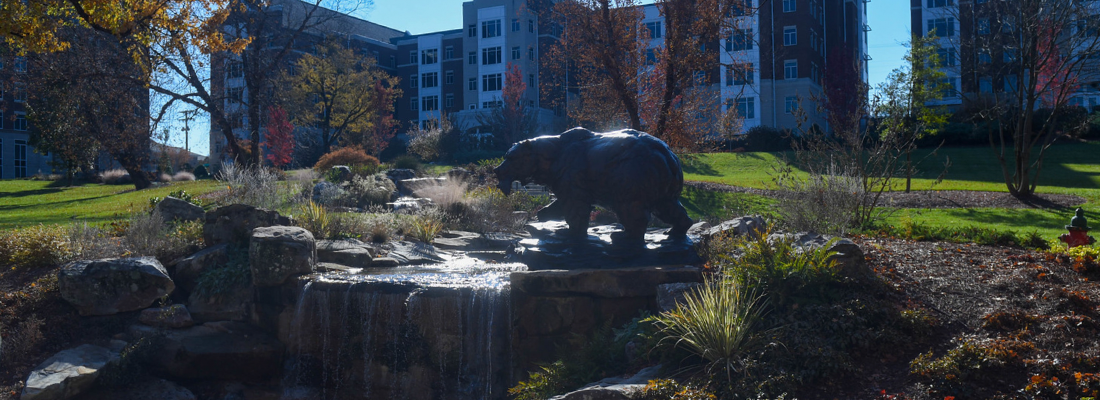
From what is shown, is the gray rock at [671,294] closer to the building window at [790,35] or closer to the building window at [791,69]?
the building window at [791,69]

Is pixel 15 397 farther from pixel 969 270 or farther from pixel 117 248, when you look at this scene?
pixel 969 270

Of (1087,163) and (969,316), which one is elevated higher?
(1087,163)

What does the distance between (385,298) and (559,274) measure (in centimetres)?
207

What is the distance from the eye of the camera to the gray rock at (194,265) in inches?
356

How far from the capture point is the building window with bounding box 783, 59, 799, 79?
4203cm

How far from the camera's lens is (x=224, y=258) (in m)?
9.18

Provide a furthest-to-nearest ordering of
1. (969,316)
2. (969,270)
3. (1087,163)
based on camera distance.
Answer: (1087,163) < (969,270) < (969,316)

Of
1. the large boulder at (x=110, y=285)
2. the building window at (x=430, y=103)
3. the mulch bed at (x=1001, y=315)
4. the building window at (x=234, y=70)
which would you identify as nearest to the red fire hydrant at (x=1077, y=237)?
the mulch bed at (x=1001, y=315)

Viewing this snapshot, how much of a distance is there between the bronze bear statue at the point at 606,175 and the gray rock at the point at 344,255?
10.1 ft

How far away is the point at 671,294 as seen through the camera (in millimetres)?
6234

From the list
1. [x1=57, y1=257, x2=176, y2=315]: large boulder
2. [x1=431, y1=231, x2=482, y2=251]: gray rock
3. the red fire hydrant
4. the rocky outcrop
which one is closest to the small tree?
[x1=431, y1=231, x2=482, y2=251]: gray rock

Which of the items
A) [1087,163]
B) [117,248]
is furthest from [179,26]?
[1087,163]

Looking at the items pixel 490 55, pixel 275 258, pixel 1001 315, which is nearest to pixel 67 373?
pixel 275 258

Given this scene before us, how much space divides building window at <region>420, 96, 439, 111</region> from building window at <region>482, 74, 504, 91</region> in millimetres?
7003
